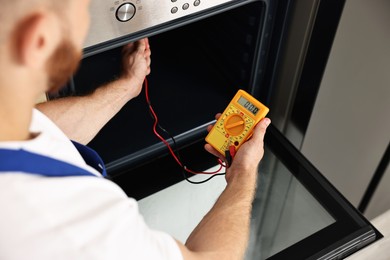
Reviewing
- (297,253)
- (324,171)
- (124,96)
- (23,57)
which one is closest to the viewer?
(23,57)

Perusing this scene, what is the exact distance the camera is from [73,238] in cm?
52

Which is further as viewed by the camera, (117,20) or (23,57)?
(117,20)

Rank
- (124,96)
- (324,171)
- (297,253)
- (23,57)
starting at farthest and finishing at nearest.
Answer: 1. (324,171)
2. (124,96)
3. (297,253)
4. (23,57)

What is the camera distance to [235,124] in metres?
0.90

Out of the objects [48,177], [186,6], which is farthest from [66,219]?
[186,6]

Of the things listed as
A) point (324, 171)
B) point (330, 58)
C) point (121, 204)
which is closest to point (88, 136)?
point (121, 204)

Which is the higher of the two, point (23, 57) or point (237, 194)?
→ point (23, 57)

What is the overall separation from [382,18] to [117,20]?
457 millimetres

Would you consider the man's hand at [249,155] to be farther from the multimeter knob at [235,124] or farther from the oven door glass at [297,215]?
the oven door glass at [297,215]

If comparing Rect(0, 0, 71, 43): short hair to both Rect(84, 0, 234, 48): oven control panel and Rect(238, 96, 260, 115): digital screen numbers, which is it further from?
Rect(238, 96, 260, 115): digital screen numbers

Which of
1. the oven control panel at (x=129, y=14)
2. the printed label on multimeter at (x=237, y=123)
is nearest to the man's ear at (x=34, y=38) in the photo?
the oven control panel at (x=129, y=14)

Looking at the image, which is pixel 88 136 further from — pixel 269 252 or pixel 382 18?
pixel 382 18

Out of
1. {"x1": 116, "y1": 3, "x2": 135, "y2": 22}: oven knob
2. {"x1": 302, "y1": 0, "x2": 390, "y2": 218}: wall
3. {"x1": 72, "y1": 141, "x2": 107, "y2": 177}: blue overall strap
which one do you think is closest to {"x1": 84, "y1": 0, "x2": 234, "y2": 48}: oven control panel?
{"x1": 116, "y1": 3, "x2": 135, "y2": 22}: oven knob

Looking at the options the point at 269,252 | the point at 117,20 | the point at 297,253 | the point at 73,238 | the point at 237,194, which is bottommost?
Result: the point at 269,252
